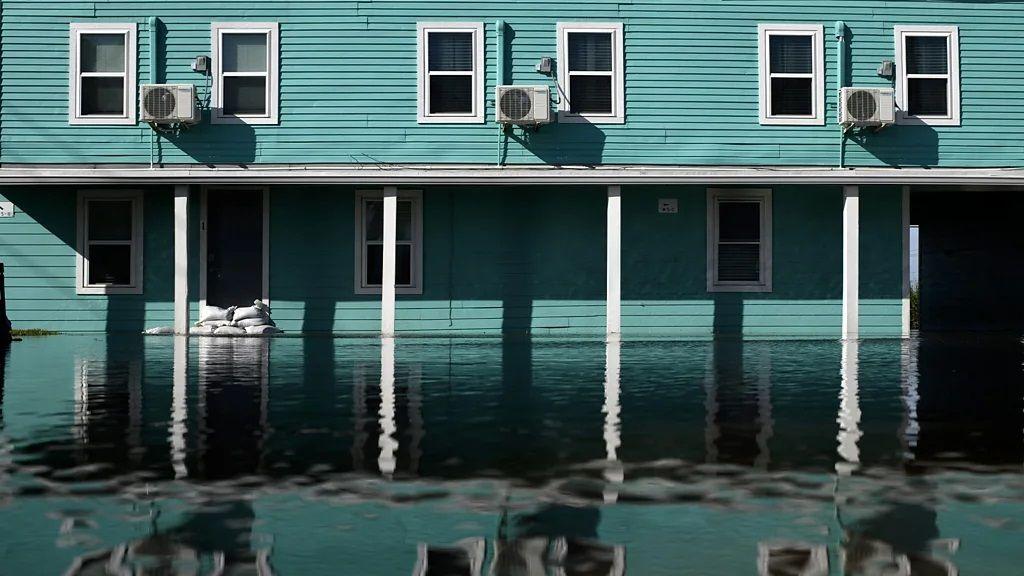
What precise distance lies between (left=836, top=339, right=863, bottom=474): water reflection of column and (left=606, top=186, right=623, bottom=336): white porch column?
17.9ft

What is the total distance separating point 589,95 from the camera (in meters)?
21.8

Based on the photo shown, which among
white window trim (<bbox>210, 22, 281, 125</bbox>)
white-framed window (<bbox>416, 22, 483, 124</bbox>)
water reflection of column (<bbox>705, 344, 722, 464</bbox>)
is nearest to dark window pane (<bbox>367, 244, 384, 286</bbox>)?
white-framed window (<bbox>416, 22, 483, 124</bbox>)

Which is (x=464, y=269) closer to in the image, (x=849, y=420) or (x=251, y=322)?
(x=251, y=322)

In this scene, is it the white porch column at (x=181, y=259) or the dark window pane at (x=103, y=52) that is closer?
the white porch column at (x=181, y=259)

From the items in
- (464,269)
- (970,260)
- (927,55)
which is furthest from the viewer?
(970,260)

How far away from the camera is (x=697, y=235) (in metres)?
22.2

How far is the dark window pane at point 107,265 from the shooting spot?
863 inches

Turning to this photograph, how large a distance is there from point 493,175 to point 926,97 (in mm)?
7820

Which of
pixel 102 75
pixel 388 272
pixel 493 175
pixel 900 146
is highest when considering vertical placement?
→ pixel 102 75

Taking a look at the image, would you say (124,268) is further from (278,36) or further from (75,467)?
(75,467)

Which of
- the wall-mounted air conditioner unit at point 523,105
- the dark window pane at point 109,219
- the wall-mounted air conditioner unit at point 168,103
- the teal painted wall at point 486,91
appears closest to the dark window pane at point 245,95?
the teal painted wall at point 486,91

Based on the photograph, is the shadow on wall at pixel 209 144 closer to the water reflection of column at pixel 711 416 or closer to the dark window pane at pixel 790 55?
the dark window pane at pixel 790 55

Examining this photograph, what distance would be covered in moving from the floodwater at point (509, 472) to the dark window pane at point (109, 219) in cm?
933

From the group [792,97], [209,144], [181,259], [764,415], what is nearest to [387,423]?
[764,415]
